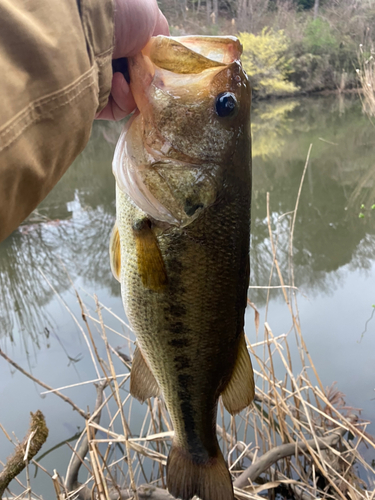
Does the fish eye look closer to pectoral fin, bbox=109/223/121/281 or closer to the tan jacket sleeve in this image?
the tan jacket sleeve

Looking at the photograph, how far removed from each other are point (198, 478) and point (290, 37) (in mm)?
27036

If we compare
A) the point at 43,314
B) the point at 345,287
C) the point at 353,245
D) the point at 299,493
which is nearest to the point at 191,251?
the point at 299,493

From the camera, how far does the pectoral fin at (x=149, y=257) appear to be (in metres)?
1.01

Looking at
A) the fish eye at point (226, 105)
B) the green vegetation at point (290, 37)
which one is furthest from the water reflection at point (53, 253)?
the green vegetation at point (290, 37)

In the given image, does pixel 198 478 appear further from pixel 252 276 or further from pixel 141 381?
pixel 252 276

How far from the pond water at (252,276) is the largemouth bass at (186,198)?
154 cm

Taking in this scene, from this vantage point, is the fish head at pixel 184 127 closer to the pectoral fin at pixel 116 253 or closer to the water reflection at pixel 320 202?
the pectoral fin at pixel 116 253

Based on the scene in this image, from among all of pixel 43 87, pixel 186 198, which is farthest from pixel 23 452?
pixel 43 87

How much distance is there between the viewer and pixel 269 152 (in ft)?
36.9

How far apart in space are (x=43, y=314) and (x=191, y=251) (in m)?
3.90

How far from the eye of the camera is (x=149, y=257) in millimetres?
1010

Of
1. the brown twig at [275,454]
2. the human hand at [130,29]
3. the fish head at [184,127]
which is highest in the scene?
the human hand at [130,29]

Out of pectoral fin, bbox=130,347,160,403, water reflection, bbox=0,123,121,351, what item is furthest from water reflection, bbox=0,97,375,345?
pectoral fin, bbox=130,347,160,403

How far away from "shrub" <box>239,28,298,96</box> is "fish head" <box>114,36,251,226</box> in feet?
71.2
